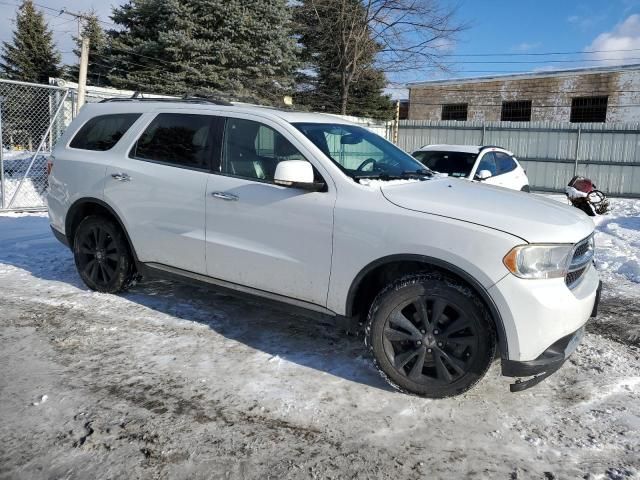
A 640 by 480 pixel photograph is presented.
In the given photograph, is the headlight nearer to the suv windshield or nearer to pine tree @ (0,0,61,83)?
the suv windshield

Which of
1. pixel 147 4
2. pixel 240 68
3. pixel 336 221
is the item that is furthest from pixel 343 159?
pixel 147 4

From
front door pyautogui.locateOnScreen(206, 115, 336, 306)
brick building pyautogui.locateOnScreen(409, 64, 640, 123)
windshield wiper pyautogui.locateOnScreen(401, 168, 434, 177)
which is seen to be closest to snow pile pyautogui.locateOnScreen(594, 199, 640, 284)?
windshield wiper pyautogui.locateOnScreen(401, 168, 434, 177)

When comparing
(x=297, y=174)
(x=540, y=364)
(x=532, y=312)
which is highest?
(x=297, y=174)

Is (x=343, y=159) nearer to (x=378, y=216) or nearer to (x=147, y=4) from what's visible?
(x=378, y=216)

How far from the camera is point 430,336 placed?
11.1 ft

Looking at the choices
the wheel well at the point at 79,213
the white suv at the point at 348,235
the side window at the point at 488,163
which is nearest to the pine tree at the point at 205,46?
the side window at the point at 488,163

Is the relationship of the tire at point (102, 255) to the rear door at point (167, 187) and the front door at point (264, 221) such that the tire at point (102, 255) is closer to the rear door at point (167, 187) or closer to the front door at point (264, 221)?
the rear door at point (167, 187)

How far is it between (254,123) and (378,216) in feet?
4.56

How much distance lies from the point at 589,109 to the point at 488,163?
17110mm

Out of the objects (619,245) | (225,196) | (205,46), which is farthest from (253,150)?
(205,46)

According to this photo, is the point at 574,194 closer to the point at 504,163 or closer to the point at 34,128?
the point at 504,163

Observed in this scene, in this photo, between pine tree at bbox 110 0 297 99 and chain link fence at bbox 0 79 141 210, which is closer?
chain link fence at bbox 0 79 141 210

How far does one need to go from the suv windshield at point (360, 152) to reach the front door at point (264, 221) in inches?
9.0

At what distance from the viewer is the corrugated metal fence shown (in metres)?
16.8
